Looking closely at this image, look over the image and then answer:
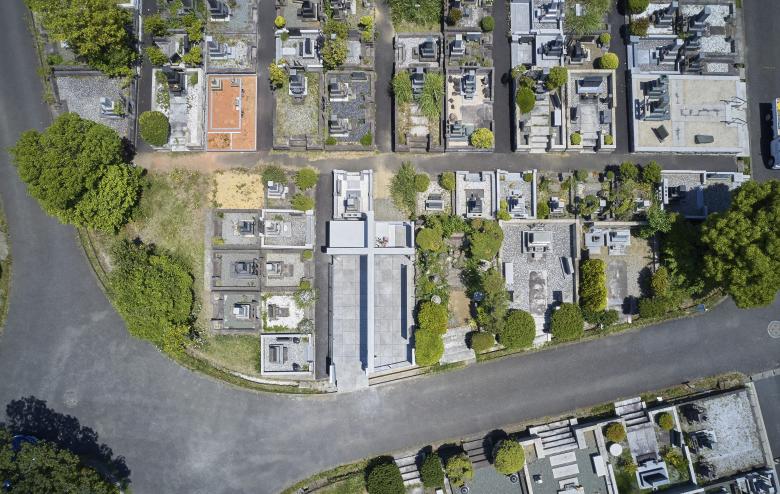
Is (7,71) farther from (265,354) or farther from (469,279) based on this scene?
(469,279)

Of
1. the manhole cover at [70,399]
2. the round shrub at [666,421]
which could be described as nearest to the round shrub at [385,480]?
the round shrub at [666,421]

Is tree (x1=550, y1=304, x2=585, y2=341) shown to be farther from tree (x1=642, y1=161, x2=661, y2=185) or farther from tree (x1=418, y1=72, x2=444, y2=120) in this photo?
tree (x1=418, y1=72, x2=444, y2=120)

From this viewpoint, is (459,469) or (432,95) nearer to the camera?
(459,469)

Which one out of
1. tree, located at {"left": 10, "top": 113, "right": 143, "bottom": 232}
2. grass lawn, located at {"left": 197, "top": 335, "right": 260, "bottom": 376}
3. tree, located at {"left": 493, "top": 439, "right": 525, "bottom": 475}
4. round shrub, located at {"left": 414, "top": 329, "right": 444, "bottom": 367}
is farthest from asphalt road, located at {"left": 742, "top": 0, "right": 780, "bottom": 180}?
tree, located at {"left": 10, "top": 113, "right": 143, "bottom": 232}

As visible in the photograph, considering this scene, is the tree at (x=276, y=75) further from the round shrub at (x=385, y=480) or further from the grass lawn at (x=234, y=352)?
the round shrub at (x=385, y=480)

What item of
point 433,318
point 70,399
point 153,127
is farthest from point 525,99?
point 70,399

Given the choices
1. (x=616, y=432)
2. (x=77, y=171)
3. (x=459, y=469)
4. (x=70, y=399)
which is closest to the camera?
(x=77, y=171)

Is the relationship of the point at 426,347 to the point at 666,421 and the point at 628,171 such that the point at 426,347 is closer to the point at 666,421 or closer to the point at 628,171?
the point at 666,421
